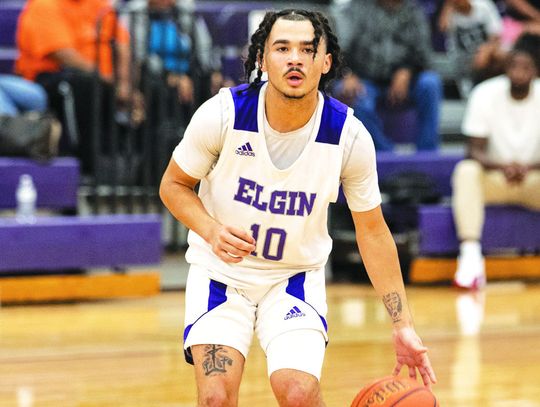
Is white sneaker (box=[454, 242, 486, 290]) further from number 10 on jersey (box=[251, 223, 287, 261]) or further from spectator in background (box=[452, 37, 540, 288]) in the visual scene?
number 10 on jersey (box=[251, 223, 287, 261])

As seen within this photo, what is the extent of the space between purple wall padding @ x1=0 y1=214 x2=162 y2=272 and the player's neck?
352 centimetres

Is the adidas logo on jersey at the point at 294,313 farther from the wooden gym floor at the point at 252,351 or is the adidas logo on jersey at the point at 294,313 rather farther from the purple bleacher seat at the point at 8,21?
the purple bleacher seat at the point at 8,21

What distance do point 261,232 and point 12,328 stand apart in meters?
2.91

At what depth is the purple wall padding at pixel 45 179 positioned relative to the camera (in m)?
7.21

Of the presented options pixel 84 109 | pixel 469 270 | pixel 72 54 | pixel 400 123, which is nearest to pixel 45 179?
pixel 84 109

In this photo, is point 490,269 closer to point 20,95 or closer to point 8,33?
point 20,95

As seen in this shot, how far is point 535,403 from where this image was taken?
4930 mm

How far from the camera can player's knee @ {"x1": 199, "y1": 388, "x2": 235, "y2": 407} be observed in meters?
3.52

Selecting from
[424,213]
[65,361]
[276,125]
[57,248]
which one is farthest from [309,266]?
[424,213]

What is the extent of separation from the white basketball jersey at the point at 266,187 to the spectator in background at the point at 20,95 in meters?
4.01

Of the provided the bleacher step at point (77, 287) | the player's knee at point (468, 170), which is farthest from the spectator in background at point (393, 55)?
the bleacher step at point (77, 287)

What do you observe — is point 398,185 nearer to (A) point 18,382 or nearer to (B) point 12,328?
(B) point 12,328

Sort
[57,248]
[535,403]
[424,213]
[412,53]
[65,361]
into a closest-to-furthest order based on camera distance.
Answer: [535,403] → [65,361] → [57,248] → [424,213] → [412,53]

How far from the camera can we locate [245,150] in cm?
375
